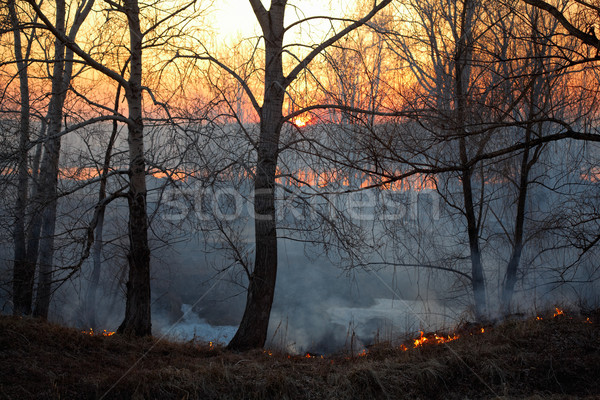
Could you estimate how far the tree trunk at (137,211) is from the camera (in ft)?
23.6

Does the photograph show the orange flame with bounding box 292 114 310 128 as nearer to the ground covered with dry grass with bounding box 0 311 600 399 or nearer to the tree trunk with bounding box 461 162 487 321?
the tree trunk with bounding box 461 162 487 321

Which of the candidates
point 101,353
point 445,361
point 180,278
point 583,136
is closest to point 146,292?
point 101,353

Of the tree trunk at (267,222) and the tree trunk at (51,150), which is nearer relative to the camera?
the tree trunk at (267,222)

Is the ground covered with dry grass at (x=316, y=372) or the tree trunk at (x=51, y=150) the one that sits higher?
the tree trunk at (x=51, y=150)

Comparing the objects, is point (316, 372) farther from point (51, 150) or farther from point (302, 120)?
point (51, 150)

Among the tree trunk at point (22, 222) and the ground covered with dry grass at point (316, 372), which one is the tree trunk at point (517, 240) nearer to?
the ground covered with dry grass at point (316, 372)

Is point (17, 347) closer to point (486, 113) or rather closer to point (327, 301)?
point (486, 113)

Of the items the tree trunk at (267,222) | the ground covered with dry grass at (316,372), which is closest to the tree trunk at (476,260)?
the ground covered with dry grass at (316,372)

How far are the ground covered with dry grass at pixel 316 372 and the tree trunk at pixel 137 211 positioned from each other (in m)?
1.54

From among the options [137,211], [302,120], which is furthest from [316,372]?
[302,120]

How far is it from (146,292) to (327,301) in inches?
458

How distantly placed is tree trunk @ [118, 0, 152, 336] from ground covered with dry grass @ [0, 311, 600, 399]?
154 cm

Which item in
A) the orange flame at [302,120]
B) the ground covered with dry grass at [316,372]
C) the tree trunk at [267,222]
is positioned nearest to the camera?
the ground covered with dry grass at [316,372]

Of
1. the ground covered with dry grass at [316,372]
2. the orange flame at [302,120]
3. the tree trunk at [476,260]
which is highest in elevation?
the orange flame at [302,120]
